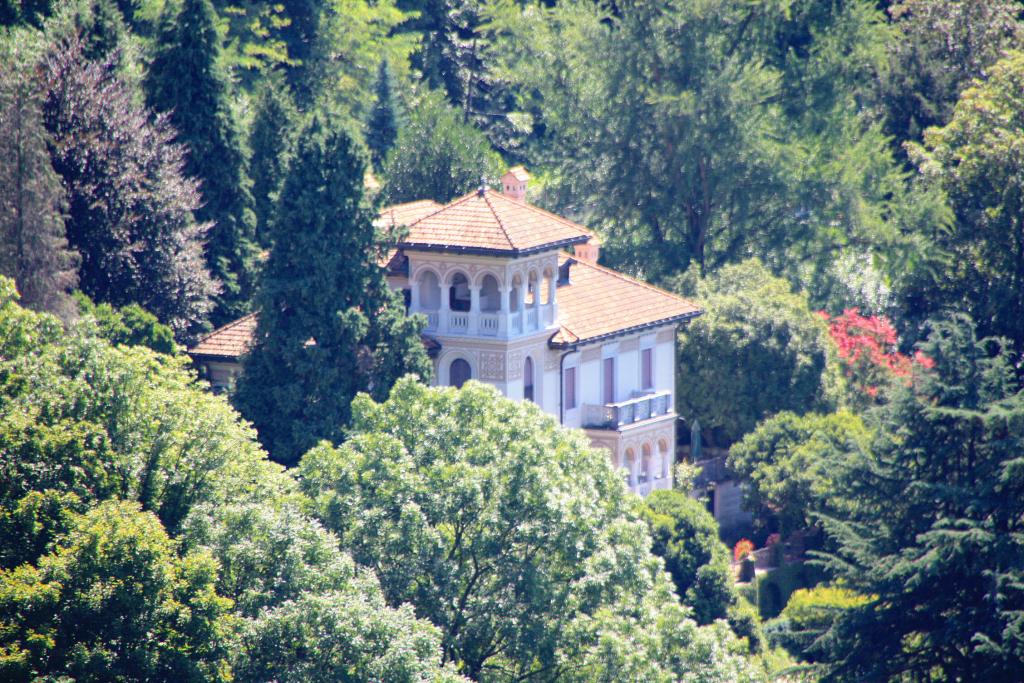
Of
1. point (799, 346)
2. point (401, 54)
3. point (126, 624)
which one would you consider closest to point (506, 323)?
point (799, 346)

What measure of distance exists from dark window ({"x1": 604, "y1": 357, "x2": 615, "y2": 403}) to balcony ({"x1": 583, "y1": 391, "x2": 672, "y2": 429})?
317mm

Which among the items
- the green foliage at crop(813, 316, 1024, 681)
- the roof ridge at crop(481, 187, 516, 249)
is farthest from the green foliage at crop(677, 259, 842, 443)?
the green foliage at crop(813, 316, 1024, 681)

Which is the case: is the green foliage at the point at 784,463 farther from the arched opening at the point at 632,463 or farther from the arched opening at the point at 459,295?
the arched opening at the point at 459,295

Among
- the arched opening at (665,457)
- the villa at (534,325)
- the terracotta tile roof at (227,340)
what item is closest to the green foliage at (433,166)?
the villa at (534,325)

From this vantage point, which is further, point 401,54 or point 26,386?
point 401,54

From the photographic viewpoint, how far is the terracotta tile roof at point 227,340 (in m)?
55.4

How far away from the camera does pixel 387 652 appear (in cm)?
3584

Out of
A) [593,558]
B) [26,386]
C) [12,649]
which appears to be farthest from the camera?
[593,558]

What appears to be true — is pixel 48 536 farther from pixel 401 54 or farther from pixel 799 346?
pixel 401 54

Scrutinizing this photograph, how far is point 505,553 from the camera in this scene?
41750 millimetres

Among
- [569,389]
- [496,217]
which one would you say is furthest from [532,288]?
[569,389]

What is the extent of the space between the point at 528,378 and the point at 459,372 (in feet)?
7.55

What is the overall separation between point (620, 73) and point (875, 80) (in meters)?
10.5

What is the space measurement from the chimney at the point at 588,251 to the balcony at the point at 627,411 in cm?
770
